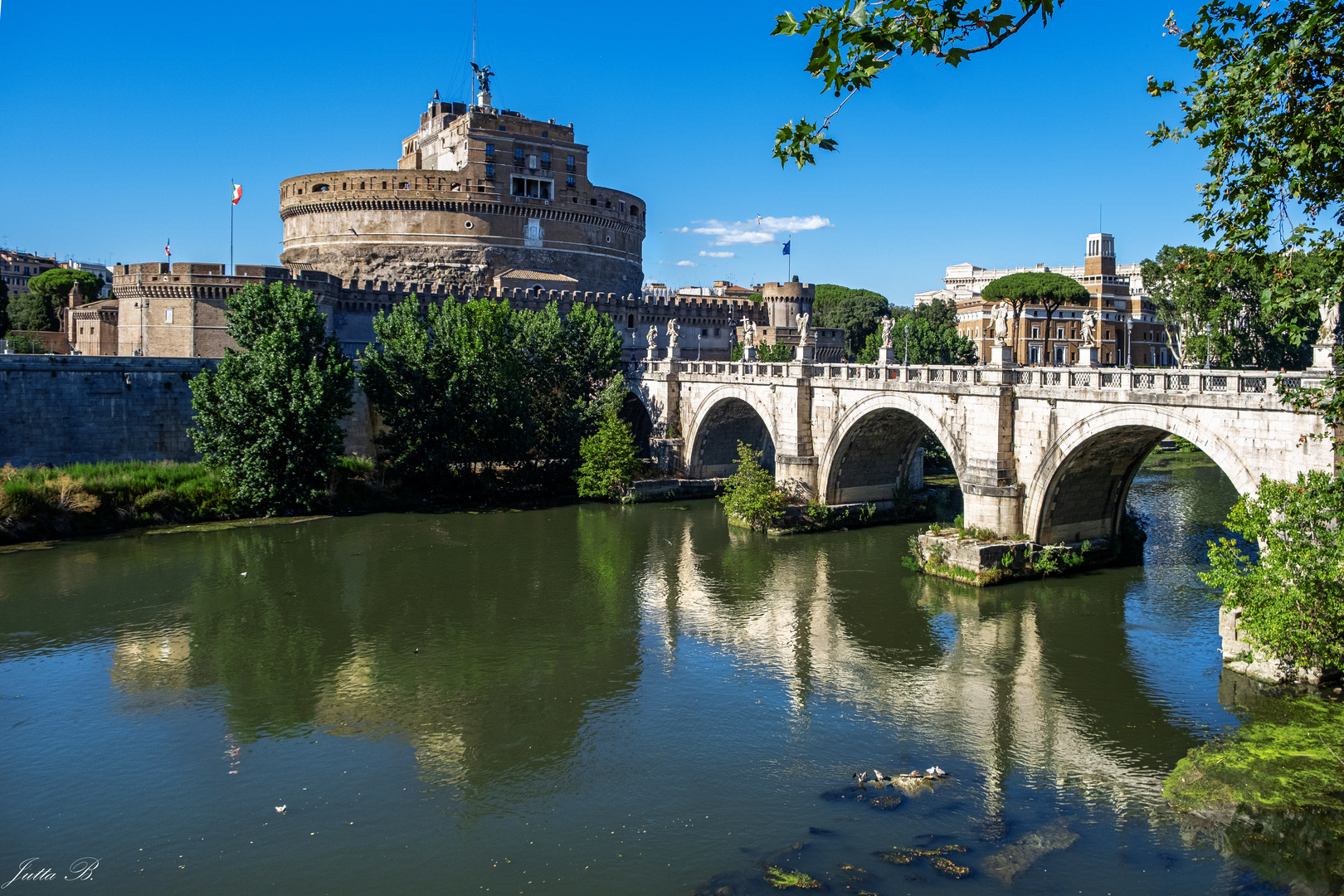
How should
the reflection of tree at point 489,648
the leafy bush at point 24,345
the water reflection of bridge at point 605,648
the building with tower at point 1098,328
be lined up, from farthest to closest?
1. the building with tower at point 1098,328
2. the leafy bush at point 24,345
3. the reflection of tree at point 489,648
4. the water reflection of bridge at point 605,648

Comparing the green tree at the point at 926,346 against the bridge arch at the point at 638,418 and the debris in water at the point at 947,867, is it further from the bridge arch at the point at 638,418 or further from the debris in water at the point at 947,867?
the debris in water at the point at 947,867

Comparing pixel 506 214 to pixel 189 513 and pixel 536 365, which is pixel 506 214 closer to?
pixel 536 365

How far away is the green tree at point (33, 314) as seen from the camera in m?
53.6

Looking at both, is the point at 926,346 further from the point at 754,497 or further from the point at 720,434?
the point at 754,497

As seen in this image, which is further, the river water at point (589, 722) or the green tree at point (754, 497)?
the green tree at point (754, 497)

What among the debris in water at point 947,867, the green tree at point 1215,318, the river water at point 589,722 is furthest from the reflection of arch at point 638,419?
the debris in water at point 947,867

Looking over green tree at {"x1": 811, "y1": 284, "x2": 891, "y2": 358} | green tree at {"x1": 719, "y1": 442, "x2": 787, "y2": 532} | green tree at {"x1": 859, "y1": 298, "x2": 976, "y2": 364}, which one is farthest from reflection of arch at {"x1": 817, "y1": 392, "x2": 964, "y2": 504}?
green tree at {"x1": 811, "y1": 284, "x2": 891, "y2": 358}

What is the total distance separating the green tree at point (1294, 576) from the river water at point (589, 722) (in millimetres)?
1532

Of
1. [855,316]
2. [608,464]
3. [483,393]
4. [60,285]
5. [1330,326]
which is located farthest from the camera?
[855,316]

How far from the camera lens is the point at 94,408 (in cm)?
3148

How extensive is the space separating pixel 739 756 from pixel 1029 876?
409cm

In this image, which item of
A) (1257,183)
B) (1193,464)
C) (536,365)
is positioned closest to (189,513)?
(536,365)

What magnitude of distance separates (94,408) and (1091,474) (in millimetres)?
28736

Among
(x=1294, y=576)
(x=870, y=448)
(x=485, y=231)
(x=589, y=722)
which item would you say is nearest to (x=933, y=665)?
(x=1294, y=576)
